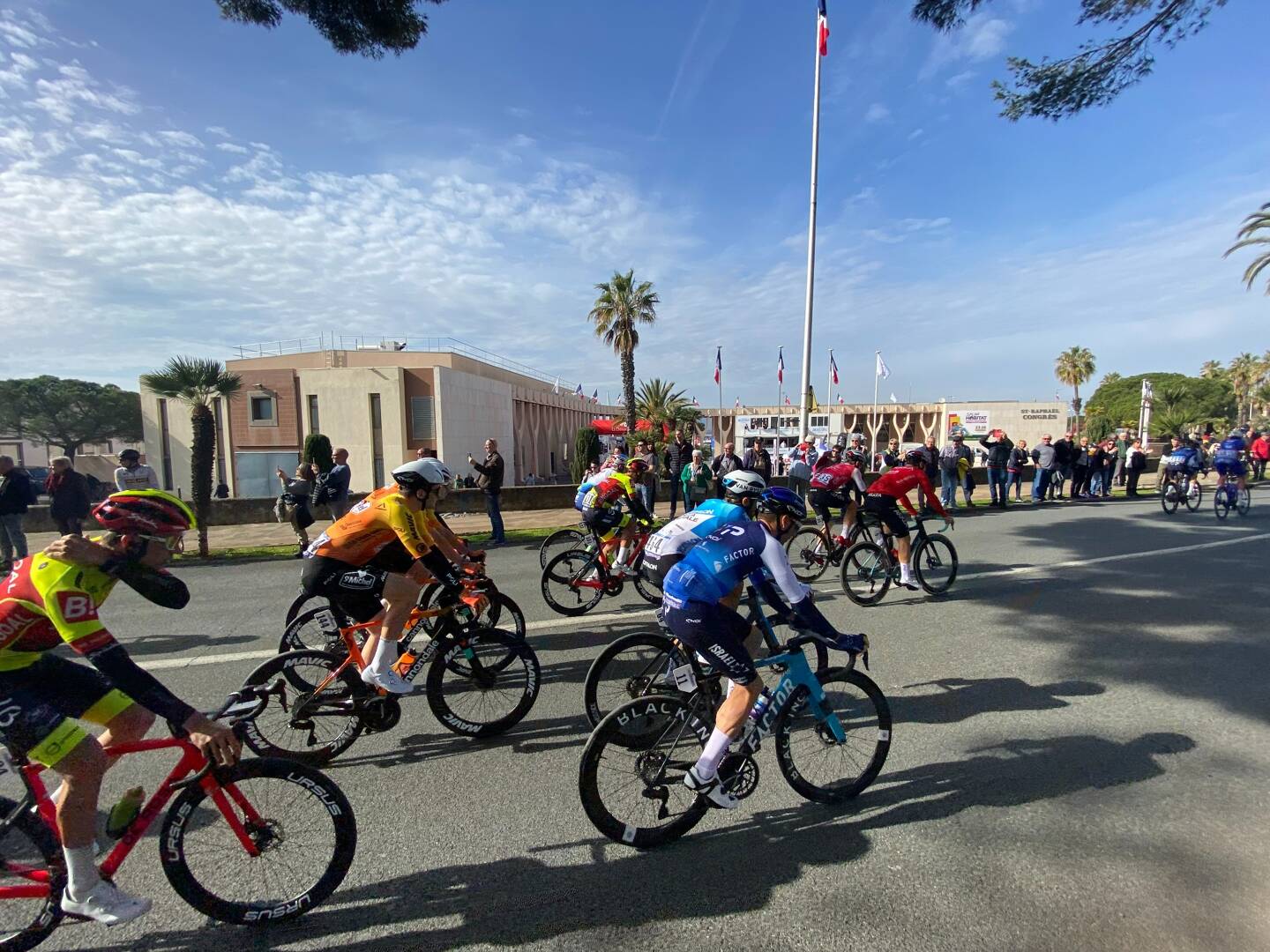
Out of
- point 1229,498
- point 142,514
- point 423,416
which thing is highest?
point 423,416

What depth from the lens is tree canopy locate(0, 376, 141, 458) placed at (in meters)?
49.8

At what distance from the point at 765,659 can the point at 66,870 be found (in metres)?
3.05

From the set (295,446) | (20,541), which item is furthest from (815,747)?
(295,446)

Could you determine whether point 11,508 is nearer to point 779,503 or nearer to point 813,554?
point 779,503

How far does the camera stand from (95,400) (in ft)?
174

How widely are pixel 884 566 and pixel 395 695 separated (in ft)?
18.2

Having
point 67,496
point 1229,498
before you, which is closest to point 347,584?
point 67,496

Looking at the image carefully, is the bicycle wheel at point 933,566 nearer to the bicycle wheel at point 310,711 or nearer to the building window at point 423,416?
the bicycle wheel at point 310,711

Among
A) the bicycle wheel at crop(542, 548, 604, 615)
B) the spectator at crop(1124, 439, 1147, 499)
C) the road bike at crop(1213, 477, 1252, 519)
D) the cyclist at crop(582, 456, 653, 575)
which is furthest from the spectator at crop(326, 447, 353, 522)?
the spectator at crop(1124, 439, 1147, 499)

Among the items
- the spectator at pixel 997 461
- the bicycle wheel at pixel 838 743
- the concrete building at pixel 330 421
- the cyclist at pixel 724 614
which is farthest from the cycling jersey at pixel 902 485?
the concrete building at pixel 330 421

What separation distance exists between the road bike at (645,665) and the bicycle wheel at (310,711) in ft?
4.83

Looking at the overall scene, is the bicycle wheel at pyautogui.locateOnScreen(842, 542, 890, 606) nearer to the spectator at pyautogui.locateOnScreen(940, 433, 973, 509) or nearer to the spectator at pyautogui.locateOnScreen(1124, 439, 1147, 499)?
the spectator at pyautogui.locateOnScreen(940, 433, 973, 509)

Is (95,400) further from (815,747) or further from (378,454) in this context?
(815,747)

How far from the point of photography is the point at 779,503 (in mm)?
3660
